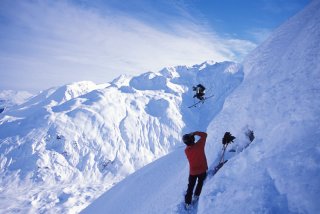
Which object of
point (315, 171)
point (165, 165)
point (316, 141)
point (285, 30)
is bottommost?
point (165, 165)

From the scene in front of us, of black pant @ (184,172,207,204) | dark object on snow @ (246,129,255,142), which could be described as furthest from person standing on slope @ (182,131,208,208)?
dark object on snow @ (246,129,255,142)

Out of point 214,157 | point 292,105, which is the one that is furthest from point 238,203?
point 214,157

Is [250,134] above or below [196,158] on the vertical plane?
above

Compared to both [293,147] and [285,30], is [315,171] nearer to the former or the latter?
[293,147]

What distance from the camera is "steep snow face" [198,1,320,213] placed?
632cm

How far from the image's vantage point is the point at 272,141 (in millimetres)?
7840

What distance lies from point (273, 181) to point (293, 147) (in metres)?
1.00

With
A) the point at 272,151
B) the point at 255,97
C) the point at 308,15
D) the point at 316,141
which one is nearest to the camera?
the point at 316,141

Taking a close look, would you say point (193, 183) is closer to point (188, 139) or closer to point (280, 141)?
point (188, 139)

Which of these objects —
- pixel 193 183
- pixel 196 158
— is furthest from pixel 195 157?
pixel 193 183

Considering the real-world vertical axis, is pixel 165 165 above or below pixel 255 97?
below

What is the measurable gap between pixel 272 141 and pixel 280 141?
0.99 ft

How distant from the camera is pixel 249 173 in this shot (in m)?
7.61

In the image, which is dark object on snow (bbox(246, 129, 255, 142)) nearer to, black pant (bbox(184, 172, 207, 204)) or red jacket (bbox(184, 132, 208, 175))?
red jacket (bbox(184, 132, 208, 175))
